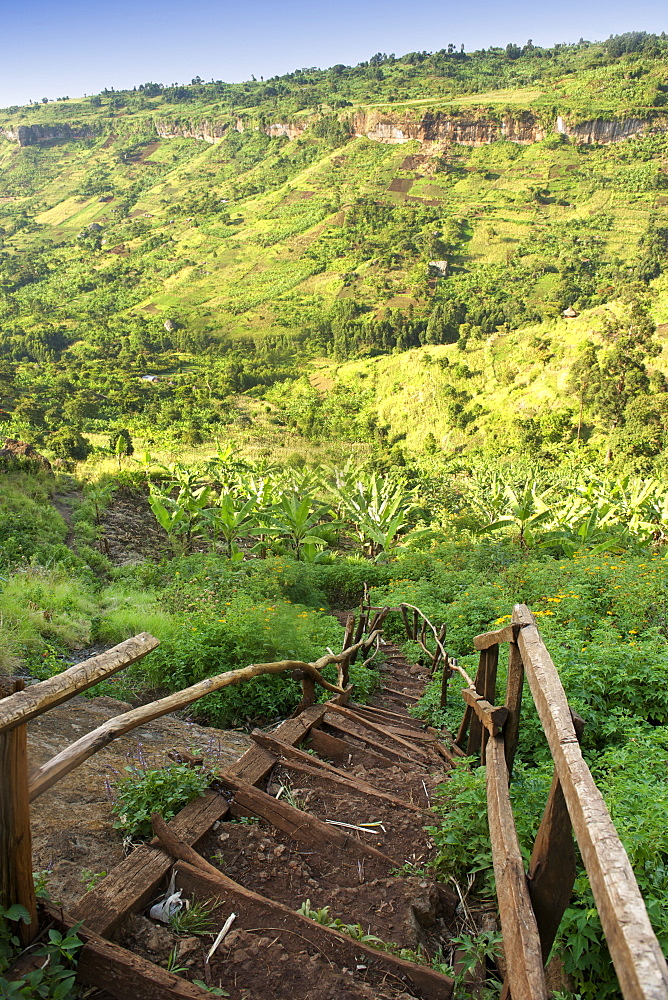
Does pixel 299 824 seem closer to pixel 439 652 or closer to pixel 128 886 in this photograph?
pixel 128 886

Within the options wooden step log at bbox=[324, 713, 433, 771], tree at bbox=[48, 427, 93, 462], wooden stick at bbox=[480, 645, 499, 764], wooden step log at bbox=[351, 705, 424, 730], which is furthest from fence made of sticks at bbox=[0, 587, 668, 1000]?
tree at bbox=[48, 427, 93, 462]

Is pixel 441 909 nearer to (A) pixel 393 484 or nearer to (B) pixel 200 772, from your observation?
(B) pixel 200 772

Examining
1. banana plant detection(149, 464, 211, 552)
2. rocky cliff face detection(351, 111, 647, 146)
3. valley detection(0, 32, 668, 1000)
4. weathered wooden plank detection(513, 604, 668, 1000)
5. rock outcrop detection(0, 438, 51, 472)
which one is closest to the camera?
weathered wooden plank detection(513, 604, 668, 1000)

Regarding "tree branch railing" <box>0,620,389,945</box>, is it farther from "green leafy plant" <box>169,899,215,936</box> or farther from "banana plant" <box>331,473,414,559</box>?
"banana plant" <box>331,473,414,559</box>

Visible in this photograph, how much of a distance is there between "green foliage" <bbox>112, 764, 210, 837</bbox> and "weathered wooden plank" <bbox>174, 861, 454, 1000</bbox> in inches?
12.7

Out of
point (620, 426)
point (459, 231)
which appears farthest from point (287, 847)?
point (459, 231)

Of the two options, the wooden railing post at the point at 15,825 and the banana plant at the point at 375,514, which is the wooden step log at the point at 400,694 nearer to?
the wooden railing post at the point at 15,825

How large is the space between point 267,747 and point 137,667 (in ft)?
7.76

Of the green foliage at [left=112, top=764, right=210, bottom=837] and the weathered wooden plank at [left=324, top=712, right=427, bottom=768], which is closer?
the green foliage at [left=112, top=764, right=210, bottom=837]

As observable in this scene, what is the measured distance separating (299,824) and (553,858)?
1.12m

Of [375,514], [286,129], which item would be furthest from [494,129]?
[375,514]

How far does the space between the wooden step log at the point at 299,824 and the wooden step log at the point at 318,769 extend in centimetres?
38

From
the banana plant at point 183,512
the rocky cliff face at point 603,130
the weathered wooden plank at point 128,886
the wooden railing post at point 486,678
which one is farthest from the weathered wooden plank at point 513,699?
the rocky cliff face at point 603,130

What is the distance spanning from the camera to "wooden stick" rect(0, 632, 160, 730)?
129 centimetres
